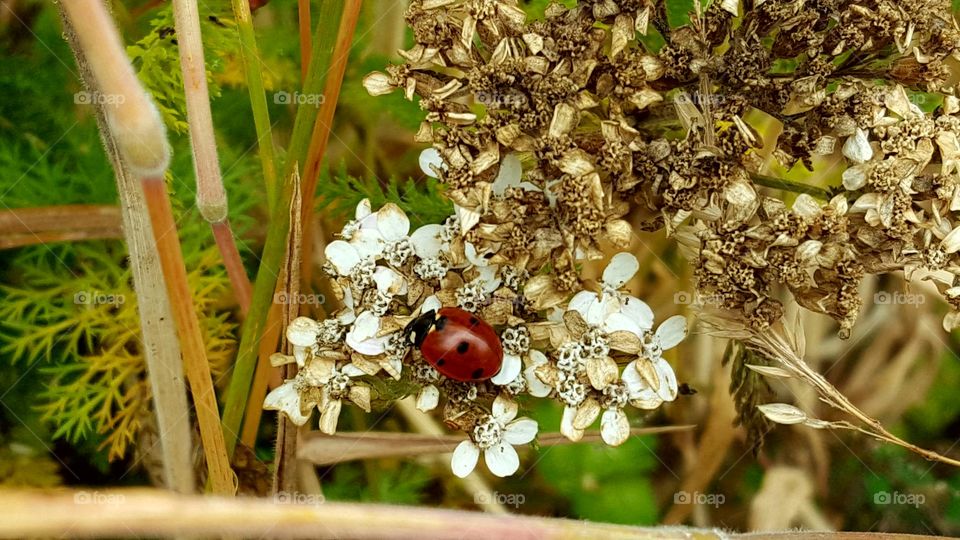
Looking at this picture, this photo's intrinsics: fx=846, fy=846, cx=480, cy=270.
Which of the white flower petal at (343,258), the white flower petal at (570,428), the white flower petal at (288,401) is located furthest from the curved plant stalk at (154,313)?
the white flower petal at (570,428)

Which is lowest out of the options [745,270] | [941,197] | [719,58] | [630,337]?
[630,337]

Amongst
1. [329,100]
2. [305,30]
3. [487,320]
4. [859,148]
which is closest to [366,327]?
[487,320]

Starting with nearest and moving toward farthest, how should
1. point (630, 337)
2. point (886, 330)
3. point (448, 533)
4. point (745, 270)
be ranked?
1. point (448, 533)
2. point (745, 270)
3. point (630, 337)
4. point (886, 330)

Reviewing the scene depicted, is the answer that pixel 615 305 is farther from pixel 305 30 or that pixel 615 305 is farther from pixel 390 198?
pixel 305 30

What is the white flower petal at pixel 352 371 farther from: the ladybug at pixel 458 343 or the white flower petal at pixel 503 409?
the white flower petal at pixel 503 409

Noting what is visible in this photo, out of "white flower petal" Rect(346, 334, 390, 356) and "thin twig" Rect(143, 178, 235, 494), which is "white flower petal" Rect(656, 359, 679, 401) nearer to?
"white flower petal" Rect(346, 334, 390, 356)

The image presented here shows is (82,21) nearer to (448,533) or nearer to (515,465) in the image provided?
(448,533)

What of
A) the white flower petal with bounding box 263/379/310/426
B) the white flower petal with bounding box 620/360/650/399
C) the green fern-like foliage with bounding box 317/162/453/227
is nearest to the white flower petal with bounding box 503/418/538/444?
the white flower petal with bounding box 620/360/650/399

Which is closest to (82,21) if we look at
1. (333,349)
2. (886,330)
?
(333,349)
